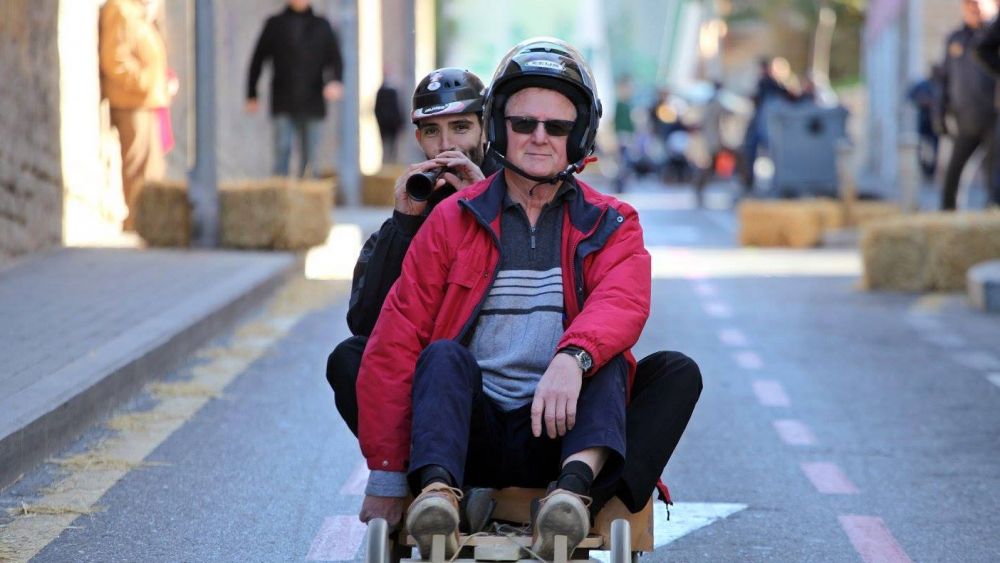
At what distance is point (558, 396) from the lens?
464cm

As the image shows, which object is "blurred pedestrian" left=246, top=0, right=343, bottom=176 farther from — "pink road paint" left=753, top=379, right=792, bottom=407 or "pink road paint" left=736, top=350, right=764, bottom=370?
"pink road paint" left=753, top=379, right=792, bottom=407

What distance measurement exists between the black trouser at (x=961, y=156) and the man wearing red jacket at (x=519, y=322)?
40.8 feet

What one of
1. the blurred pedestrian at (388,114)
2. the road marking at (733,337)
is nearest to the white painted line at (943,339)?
the road marking at (733,337)

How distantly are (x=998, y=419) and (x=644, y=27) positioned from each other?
7912 centimetres

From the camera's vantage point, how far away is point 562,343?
4.71 meters

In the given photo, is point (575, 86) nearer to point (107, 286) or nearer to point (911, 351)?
point (911, 351)

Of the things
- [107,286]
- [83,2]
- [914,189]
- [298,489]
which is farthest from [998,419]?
[914,189]

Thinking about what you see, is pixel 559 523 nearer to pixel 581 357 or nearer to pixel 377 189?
pixel 581 357

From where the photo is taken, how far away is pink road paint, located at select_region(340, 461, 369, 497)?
679 cm

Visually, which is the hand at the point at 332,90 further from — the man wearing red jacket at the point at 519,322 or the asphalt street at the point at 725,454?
the man wearing red jacket at the point at 519,322

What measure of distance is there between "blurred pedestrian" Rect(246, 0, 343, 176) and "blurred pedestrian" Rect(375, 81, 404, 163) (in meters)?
12.9

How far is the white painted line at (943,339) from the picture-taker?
11.0 m

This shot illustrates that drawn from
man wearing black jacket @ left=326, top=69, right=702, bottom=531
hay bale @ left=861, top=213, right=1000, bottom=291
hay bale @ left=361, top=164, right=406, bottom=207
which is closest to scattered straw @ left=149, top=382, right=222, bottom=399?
man wearing black jacket @ left=326, top=69, right=702, bottom=531

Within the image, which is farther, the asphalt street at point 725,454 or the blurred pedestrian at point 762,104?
the blurred pedestrian at point 762,104
